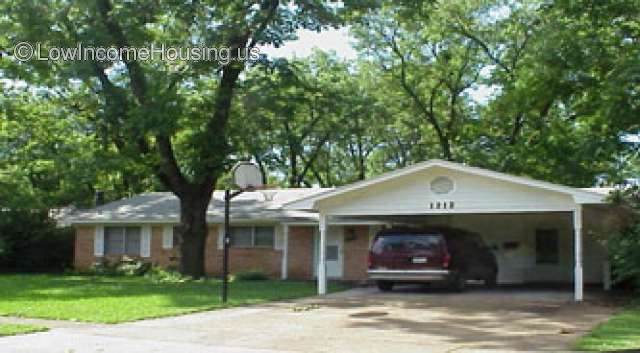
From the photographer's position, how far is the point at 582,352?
1048 centimetres

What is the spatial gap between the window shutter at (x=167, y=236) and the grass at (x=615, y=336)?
63.3 feet

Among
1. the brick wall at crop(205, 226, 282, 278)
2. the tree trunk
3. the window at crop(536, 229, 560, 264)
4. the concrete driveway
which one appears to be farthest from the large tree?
the window at crop(536, 229, 560, 264)

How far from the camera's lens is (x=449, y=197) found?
19219 mm

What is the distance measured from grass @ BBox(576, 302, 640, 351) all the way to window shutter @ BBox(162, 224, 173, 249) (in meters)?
19.3

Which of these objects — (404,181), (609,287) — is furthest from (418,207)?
(609,287)

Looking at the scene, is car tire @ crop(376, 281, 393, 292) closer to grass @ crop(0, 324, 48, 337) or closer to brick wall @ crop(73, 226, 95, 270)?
grass @ crop(0, 324, 48, 337)

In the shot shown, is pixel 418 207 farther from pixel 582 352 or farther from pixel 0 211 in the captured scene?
pixel 0 211

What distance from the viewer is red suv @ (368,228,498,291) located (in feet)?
63.2

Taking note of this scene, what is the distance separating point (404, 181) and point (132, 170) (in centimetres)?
1210

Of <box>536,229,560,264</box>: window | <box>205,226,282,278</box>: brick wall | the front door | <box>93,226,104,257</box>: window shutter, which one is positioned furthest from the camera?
<box>93,226,104,257</box>: window shutter

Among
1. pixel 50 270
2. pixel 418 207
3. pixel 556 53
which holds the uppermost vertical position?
pixel 556 53

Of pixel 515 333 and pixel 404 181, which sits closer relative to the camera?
pixel 515 333

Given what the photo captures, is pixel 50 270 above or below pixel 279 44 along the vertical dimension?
below

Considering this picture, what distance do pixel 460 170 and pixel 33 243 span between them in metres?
21.5
